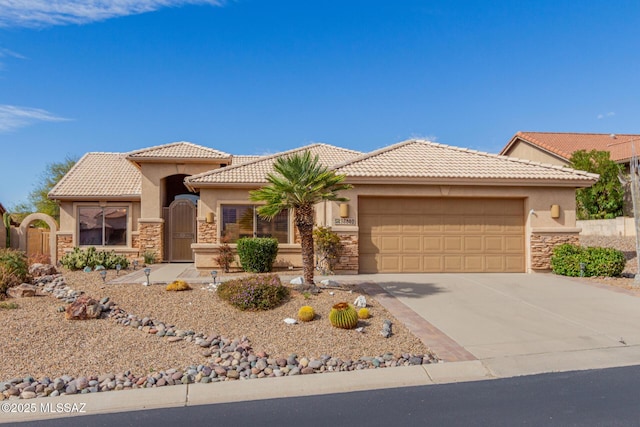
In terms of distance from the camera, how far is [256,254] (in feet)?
47.1

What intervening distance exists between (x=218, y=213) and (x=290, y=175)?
694cm

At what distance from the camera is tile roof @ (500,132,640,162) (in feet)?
87.3

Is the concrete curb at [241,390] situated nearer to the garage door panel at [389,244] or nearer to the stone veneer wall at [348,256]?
the stone veneer wall at [348,256]

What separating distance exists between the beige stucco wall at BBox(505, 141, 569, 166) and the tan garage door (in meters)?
15.2

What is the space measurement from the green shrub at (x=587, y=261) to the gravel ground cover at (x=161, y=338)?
7449mm

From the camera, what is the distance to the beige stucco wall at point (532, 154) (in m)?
27.0

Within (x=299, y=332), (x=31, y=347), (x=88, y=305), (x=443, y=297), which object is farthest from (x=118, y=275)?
(x=443, y=297)

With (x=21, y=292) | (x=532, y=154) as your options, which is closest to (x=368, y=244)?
(x=21, y=292)

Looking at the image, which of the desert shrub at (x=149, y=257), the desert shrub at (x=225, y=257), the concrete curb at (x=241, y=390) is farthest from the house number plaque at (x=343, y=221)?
the desert shrub at (x=149, y=257)

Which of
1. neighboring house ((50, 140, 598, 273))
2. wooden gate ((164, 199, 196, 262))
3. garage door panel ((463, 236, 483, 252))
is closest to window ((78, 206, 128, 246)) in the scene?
wooden gate ((164, 199, 196, 262))

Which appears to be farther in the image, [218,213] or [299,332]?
[218,213]

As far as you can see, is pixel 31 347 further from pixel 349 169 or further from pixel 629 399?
pixel 349 169

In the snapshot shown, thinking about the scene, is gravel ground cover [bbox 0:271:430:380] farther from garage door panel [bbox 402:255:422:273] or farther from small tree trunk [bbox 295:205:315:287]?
garage door panel [bbox 402:255:422:273]

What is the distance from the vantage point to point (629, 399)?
16.7 feet
